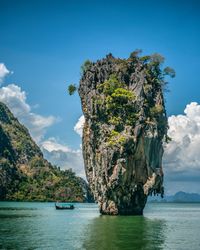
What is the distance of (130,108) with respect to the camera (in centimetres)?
5503

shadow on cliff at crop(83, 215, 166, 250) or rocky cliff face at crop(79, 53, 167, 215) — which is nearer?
shadow on cliff at crop(83, 215, 166, 250)

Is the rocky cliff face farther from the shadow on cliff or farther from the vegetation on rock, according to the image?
the shadow on cliff

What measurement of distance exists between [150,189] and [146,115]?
1022cm

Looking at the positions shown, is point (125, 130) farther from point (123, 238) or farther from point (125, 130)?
point (123, 238)

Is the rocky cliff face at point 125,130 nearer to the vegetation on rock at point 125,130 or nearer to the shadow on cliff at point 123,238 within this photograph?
the vegetation on rock at point 125,130

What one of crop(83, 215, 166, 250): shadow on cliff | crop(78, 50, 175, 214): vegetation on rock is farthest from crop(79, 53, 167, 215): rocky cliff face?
crop(83, 215, 166, 250): shadow on cliff

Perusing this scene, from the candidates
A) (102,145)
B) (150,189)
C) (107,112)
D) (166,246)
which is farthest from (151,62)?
A: (166,246)

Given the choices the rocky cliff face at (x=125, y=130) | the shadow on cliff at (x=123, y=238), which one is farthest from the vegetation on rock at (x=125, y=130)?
the shadow on cliff at (x=123, y=238)

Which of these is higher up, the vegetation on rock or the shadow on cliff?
the vegetation on rock

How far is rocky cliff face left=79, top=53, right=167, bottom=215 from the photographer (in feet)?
172

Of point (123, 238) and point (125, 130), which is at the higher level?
point (125, 130)

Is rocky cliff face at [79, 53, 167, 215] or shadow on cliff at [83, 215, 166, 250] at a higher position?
rocky cliff face at [79, 53, 167, 215]

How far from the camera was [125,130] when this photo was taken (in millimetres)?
53594

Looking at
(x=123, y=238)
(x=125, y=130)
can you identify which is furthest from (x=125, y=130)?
(x=123, y=238)
